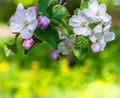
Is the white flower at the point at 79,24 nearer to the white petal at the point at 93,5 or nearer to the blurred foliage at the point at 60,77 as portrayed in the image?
the white petal at the point at 93,5

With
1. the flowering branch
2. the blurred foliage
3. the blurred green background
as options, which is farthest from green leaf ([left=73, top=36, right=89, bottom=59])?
the blurred foliage

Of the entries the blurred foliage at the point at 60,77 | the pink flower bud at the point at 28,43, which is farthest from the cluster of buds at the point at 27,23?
the blurred foliage at the point at 60,77

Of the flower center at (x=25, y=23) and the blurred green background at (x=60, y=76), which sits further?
the blurred green background at (x=60, y=76)

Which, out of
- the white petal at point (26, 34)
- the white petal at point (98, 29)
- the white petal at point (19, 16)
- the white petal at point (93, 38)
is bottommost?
the white petal at point (93, 38)

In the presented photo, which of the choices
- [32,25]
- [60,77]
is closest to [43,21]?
[32,25]

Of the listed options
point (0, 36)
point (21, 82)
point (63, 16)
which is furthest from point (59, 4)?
point (0, 36)

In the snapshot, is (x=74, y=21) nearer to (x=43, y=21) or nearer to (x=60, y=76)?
(x=43, y=21)
